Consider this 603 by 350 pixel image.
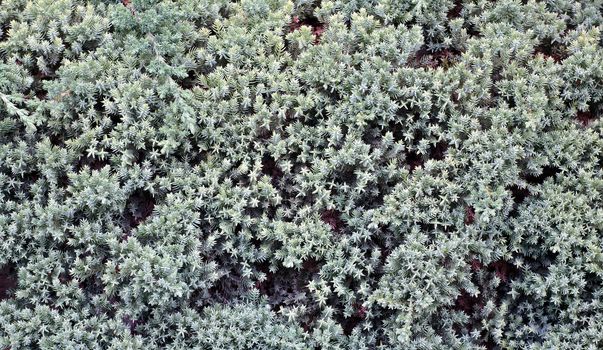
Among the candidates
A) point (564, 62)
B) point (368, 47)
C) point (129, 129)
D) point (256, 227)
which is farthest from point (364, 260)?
point (564, 62)

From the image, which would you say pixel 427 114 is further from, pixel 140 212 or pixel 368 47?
pixel 140 212

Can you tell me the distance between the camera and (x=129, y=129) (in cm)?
391

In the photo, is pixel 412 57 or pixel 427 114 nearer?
pixel 427 114

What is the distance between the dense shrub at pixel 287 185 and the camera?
12.1 feet

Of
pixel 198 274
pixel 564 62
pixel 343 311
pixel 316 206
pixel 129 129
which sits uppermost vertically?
pixel 564 62

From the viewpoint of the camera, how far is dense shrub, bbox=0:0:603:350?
3.70 metres

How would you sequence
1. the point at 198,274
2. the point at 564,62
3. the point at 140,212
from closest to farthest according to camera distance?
the point at 198,274 < the point at 140,212 < the point at 564,62

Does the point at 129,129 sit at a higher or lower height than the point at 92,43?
lower

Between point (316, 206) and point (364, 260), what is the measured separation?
0.47 meters

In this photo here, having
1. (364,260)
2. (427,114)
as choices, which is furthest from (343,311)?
(427,114)

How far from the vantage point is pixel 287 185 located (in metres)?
4.03

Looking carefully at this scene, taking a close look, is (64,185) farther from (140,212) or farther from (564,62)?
(564,62)

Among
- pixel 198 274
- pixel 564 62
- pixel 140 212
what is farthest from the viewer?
pixel 564 62

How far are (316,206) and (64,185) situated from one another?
1727 millimetres
